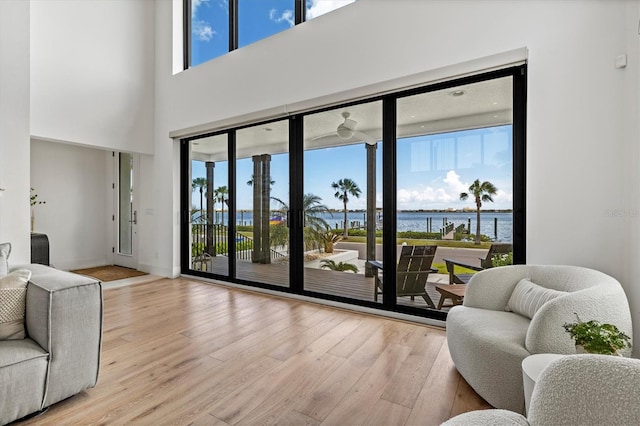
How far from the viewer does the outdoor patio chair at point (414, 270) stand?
326cm

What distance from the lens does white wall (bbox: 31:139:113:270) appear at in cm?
566

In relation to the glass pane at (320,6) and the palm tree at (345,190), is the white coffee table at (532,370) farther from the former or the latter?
the glass pane at (320,6)

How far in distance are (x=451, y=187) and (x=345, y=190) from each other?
115 centimetres

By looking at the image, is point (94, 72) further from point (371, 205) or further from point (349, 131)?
point (371, 205)

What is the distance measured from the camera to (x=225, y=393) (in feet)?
6.39

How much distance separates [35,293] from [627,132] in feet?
12.6

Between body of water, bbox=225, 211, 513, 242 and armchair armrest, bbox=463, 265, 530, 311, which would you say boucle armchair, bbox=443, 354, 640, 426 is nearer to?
armchair armrest, bbox=463, 265, 530, 311

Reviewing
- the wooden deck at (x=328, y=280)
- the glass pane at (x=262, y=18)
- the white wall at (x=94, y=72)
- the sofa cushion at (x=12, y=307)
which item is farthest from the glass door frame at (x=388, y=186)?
the sofa cushion at (x=12, y=307)

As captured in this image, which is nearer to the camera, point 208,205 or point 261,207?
point 261,207

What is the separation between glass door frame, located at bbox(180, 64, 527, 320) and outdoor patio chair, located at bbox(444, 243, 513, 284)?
0.35 feet

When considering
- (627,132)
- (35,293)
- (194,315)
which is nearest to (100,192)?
(194,315)

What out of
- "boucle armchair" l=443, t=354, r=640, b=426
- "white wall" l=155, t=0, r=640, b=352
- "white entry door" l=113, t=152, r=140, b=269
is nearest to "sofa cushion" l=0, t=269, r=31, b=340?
"boucle armchair" l=443, t=354, r=640, b=426

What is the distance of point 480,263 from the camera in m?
3.01

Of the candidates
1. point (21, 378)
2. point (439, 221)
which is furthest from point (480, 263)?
point (21, 378)
